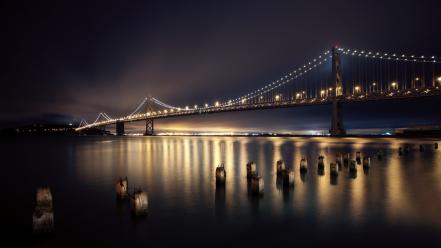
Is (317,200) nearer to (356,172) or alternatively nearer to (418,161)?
(356,172)

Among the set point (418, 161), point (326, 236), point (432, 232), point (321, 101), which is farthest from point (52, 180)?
point (321, 101)

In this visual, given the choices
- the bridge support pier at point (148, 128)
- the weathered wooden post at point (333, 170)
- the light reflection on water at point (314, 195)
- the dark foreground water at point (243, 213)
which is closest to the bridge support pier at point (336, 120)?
the light reflection on water at point (314, 195)

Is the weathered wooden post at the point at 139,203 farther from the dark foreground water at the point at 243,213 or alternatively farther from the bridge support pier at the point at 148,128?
the bridge support pier at the point at 148,128

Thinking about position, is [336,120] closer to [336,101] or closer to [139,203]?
[336,101]

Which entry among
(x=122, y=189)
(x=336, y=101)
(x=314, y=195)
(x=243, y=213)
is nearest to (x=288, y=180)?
(x=314, y=195)

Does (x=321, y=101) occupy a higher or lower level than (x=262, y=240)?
higher

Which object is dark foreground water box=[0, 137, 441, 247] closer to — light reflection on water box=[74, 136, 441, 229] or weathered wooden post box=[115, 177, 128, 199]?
light reflection on water box=[74, 136, 441, 229]

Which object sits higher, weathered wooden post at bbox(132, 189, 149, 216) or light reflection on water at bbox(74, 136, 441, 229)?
weathered wooden post at bbox(132, 189, 149, 216)

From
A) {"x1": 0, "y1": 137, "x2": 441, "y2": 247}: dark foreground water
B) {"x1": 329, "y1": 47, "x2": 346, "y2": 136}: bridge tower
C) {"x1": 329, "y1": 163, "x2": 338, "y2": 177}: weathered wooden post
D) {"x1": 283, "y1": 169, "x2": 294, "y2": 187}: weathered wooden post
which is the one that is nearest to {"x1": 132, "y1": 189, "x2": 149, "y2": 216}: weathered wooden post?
{"x1": 0, "y1": 137, "x2": 441, "y2": 247}: dark foreground water
